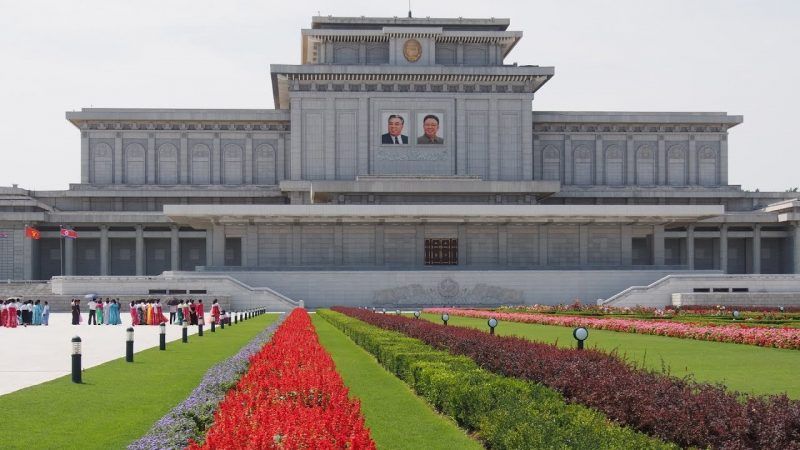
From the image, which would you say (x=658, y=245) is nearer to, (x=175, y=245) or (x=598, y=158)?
(x=598, y=158)

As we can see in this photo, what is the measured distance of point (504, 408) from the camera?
352 inches

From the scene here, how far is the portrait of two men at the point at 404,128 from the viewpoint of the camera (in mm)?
62656

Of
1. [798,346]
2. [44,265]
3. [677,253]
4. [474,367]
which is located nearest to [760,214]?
[677,253]

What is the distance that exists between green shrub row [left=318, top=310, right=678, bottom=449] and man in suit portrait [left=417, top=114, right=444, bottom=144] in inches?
1879

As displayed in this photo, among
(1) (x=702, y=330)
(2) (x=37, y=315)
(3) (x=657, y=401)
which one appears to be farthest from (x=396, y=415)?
(2) (x=37, y=315)

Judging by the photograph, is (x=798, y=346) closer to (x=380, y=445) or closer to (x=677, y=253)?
(x=380, y=445)

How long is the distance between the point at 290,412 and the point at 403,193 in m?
53.0

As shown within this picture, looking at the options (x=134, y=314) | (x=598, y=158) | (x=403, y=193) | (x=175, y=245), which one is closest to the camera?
(x=134, y=314)

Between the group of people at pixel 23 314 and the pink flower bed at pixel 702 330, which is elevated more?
the pink flower bed at pixel 702 330

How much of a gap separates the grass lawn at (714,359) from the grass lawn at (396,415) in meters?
2.95

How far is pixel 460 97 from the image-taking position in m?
63.4

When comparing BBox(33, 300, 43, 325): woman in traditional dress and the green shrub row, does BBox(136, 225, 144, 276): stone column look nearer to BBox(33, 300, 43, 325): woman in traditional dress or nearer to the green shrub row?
BBox(33, 300, 43, 325): woman in traditional dress

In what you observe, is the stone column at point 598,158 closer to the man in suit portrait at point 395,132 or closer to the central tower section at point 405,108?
the central tower section at point 405,108

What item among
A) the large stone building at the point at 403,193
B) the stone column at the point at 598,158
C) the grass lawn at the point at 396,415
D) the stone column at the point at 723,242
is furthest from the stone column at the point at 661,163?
the grass lawn at the point at 396,415
